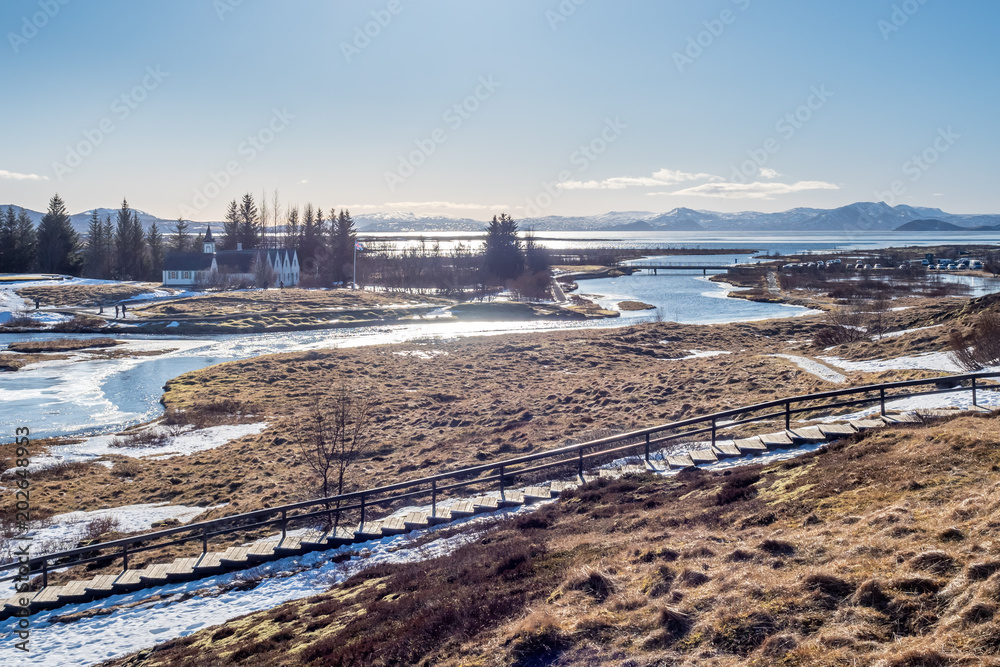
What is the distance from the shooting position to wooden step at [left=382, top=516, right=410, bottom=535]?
13.7 metres

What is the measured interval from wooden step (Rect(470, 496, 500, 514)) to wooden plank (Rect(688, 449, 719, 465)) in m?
4.73

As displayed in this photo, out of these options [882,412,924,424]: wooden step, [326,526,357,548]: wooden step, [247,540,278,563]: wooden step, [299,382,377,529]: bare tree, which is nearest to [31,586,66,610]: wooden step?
[247,540,278,563]: wooden step

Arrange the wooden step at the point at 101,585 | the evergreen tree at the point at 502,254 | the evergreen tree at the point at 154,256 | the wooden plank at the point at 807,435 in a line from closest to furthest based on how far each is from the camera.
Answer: the wooden step at the point at 101,585 < the wooden plank at the point at 807,435 < the evergreen tree at the point at 502,254 < the evergreen tree at the point at 154,256

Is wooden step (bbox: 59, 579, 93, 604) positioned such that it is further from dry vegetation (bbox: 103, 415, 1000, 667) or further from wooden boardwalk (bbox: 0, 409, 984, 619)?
dry vegetation (bbox: 103, 415, 1000, 667)

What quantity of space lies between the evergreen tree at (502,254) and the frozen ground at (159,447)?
7522cm

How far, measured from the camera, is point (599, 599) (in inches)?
303

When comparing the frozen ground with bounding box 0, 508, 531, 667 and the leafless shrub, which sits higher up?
the leafless shrub

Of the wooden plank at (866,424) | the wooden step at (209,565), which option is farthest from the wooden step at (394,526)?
the wooden plank at (866,424)

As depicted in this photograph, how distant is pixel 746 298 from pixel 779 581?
84.6m

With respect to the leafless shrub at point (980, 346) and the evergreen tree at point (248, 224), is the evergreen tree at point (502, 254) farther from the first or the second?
the leafless shrub at point (980, 346)

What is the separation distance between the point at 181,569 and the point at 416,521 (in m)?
4.61

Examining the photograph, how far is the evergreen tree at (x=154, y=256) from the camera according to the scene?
113369mm

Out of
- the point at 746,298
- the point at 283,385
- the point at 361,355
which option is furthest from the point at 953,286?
the point at 283,385

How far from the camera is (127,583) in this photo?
1214 cm
